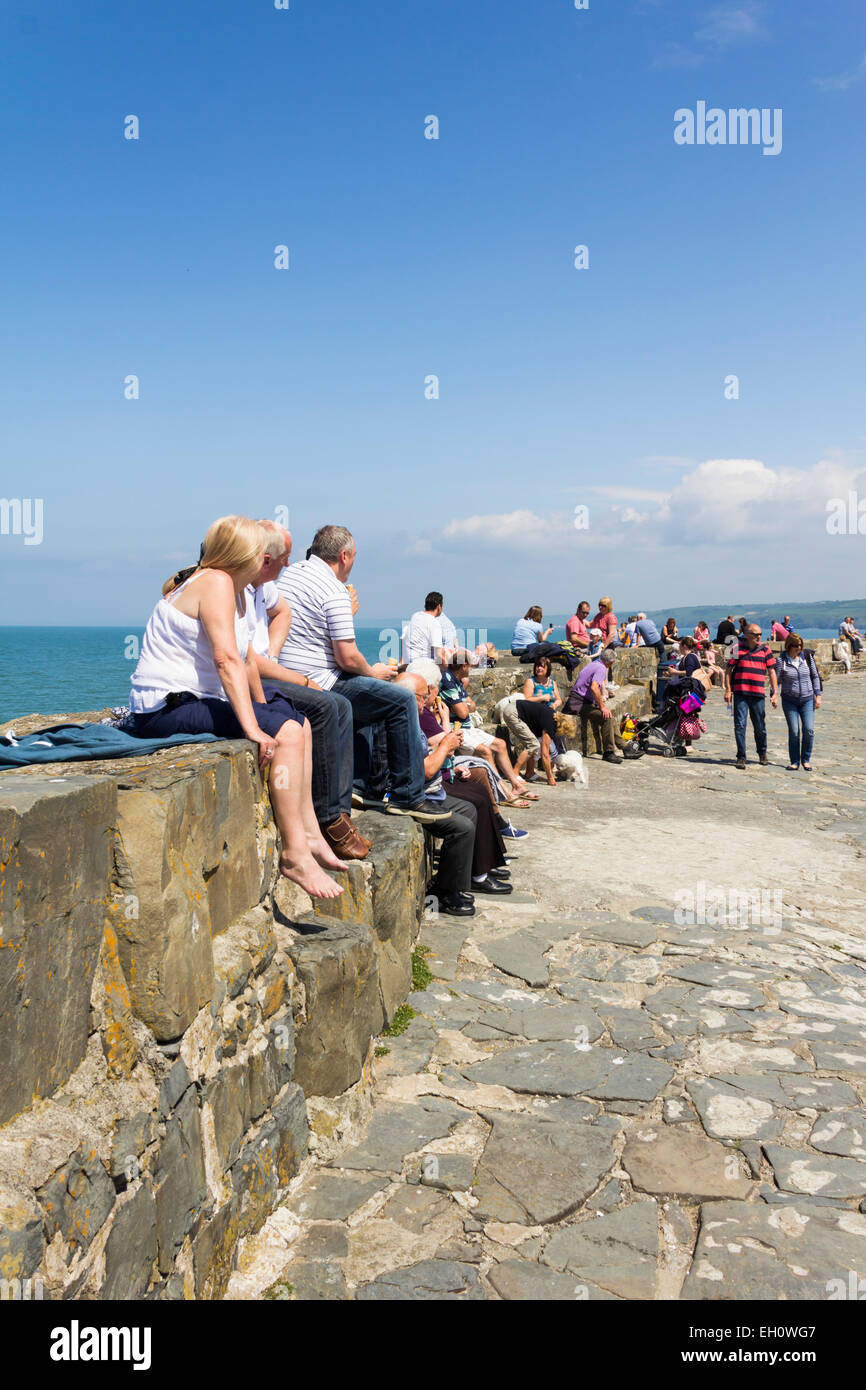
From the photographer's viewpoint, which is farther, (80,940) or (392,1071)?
(392,1071)

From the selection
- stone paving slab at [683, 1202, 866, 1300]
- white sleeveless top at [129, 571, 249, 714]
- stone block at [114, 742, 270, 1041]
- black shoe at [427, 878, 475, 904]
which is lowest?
stone paving slab at [683, 1202, 866, 1300]

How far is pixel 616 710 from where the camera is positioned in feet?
47.2

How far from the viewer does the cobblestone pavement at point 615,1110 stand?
10.0ft

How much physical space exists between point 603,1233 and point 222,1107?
1.34 metres

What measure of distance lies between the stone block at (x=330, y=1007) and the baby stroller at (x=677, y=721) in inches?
430

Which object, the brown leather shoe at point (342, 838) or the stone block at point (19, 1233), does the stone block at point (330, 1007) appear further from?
the stone block at point (19, 1233)

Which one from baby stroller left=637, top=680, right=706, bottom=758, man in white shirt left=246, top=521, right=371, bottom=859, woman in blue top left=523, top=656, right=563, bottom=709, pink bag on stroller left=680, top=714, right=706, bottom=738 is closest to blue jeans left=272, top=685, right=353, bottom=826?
man in white shirt left=246, top=521, right=371, bottom=859

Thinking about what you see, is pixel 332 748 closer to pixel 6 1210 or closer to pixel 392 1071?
pixel 392 1071

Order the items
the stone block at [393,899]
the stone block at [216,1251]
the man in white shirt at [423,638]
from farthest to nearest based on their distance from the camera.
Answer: the man in white shirt at [423,638] < the stone block at [393,899] < the stone block at [216,1251]

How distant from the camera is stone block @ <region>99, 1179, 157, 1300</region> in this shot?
2160mm

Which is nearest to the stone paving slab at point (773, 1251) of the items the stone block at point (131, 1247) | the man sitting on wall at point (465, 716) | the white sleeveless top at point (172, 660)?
the stone block at point (131, 1247)

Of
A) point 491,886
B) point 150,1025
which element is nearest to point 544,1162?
point 150,1025

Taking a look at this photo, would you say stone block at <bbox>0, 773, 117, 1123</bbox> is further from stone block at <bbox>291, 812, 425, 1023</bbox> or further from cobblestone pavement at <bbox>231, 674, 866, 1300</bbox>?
stone block at <bbox>291, 812, 425, 1023</bbox>

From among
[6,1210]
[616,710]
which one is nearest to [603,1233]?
[6,1210]
